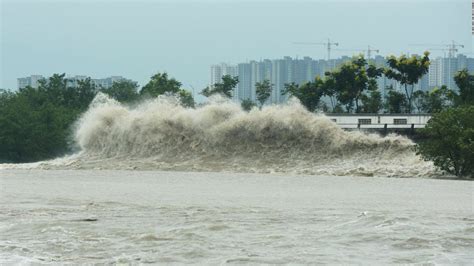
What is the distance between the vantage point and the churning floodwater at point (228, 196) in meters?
10.2

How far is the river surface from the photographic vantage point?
991cm

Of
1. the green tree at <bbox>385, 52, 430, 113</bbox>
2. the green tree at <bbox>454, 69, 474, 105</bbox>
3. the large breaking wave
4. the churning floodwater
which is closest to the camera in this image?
the churning floodwater

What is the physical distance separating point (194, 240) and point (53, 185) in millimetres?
9804

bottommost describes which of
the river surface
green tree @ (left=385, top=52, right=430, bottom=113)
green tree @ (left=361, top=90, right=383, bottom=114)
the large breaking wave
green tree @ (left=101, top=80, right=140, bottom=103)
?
the river surface

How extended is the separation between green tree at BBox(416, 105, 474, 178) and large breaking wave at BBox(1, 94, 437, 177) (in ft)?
1.50

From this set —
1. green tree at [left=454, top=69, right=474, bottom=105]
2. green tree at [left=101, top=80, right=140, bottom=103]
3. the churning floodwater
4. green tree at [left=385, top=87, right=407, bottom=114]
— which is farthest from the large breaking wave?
green tree at [left=101, top=80, right=140, bottom=103]

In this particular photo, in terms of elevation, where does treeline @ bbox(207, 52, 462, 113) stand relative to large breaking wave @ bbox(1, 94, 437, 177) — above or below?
above

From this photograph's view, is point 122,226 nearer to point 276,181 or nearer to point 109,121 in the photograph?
point 276,181

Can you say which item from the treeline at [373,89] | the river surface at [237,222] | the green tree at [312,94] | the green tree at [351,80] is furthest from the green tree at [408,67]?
the river surface at [237,222]

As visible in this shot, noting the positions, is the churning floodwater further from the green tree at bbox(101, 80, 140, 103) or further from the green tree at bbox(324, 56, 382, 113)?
the green tree at bbox(101, 80, 140, 103)

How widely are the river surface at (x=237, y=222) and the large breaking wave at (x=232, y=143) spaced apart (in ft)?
10.5

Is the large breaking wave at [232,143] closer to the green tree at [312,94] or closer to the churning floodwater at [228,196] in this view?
the churning floodwater at [228,196]

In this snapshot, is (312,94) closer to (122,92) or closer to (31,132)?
(122,92)

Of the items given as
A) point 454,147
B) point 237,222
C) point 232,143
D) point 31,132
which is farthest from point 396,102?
point 237,222
